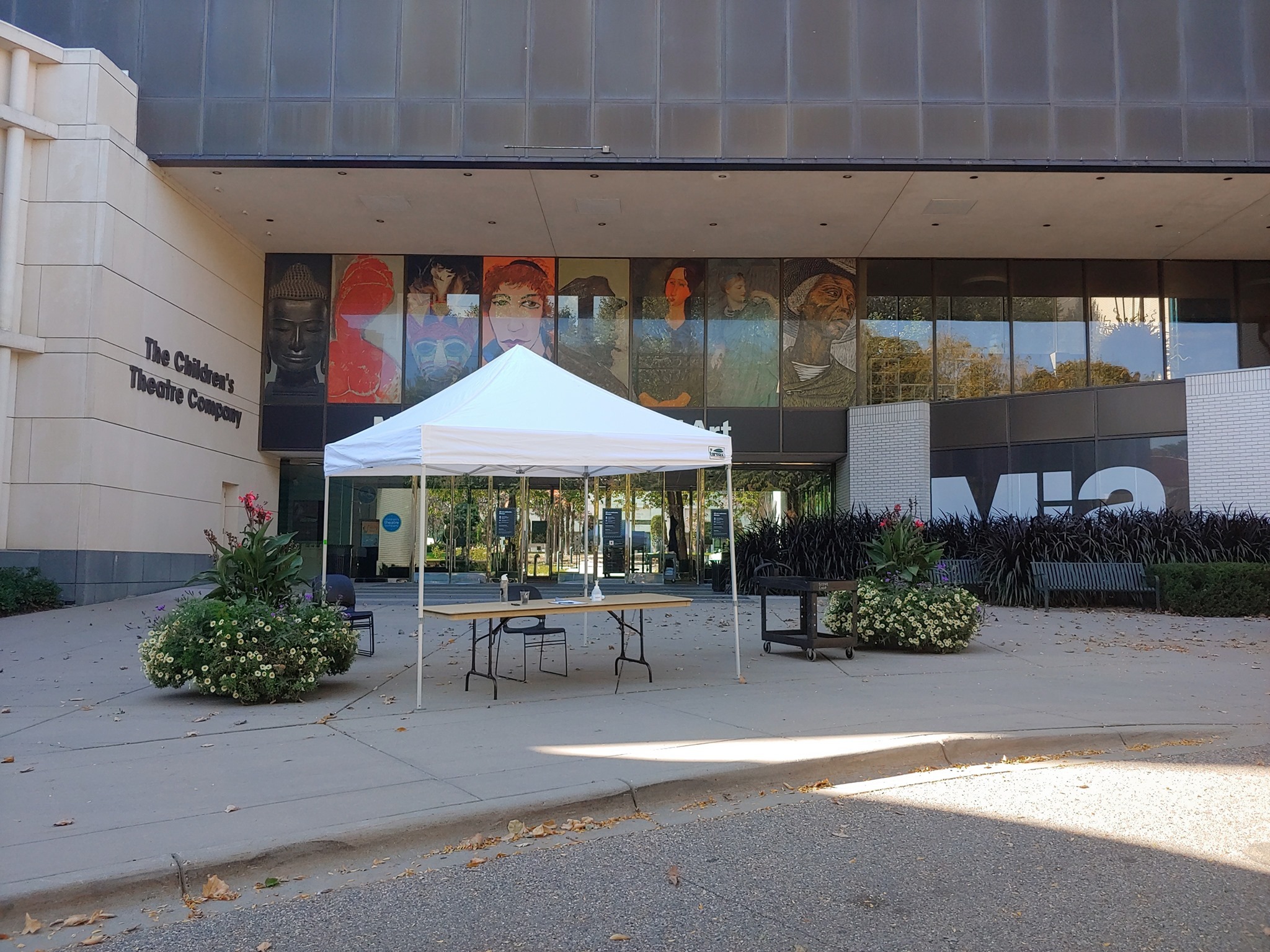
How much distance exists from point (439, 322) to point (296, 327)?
12.1 feet

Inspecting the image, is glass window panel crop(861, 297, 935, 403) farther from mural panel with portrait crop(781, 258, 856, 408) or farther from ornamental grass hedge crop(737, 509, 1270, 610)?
ornamental grass hedge crop(737, 509, 1270, 610)

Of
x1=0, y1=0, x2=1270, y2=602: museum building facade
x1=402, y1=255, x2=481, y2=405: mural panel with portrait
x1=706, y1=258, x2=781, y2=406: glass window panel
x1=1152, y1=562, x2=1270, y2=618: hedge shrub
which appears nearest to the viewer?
x1=1152, y1=562, x2=1270, y2=618: hedge shrub

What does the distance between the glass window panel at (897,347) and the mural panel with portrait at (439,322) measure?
10.3 metres

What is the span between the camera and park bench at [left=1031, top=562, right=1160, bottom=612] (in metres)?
18.2

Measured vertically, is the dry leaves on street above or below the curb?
below

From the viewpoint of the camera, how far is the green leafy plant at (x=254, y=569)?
31.1 ft

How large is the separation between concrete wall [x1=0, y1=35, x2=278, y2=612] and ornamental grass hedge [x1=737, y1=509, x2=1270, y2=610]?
44.6 ft

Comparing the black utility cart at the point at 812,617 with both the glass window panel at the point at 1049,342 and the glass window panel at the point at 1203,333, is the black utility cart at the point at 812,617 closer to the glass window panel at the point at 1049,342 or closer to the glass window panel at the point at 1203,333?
the glass window panel at the point at 1049,342

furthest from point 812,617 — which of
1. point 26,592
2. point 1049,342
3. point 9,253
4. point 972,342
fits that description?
point 1049,342

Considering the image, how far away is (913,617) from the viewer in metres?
12.2

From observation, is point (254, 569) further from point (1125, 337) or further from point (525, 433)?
point (1125, 337)

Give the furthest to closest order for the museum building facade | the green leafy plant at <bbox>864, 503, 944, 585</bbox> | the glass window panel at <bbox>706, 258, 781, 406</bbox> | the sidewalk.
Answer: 1. the glass window panel at <bbox>706, 258, 781, 406</bbox>
2. the museum building facade
3. the green leafy plant at <bbox>864, 503, 944, 585</bbox>
4. the sidewalk

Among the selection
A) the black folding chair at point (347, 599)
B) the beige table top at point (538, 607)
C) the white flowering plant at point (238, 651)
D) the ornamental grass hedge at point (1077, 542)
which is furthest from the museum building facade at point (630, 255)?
the beige table top at point (538, 607)

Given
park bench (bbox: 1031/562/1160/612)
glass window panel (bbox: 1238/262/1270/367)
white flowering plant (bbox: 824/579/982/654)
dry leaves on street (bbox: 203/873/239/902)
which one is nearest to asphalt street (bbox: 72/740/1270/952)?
dry leaves on street (bbox: 203/873/239/902)
